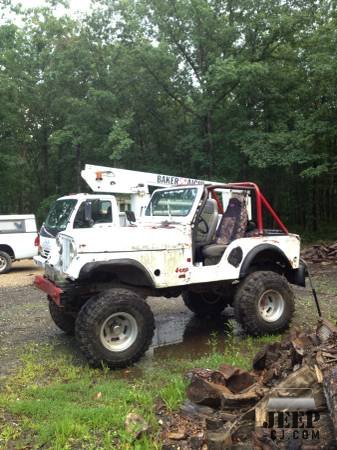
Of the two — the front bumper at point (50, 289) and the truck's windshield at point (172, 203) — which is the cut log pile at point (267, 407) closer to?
the front bumper at point (50, 289)

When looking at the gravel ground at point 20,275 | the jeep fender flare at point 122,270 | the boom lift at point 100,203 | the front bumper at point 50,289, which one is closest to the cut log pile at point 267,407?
the jeep fender flare at point 122,270

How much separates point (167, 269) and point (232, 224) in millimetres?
1472

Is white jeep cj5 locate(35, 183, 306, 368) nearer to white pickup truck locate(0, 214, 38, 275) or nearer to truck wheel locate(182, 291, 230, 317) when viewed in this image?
truck wheel locate(182, 291, 230, 317)

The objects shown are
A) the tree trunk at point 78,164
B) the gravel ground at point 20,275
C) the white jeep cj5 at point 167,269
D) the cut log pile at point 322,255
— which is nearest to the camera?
the white jeep cj5 at point 167,269

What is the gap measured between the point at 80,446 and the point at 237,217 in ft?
13.6

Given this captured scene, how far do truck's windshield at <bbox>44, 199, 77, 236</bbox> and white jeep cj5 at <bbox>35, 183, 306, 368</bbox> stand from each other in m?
4.51

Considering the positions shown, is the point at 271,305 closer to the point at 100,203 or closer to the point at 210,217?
the point at 210,217

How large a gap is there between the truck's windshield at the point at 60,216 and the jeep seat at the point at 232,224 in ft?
18.4

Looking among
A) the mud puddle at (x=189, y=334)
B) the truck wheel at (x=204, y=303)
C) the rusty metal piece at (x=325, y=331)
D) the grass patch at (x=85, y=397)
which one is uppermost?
the rusty metal piece at (x=325, y=331)

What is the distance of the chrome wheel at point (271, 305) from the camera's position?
6.76m

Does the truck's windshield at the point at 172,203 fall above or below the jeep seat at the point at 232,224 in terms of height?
above

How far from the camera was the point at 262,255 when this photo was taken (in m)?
7.07

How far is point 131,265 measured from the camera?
5.73 m

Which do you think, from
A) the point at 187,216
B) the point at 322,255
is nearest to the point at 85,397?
the point at 187,216
